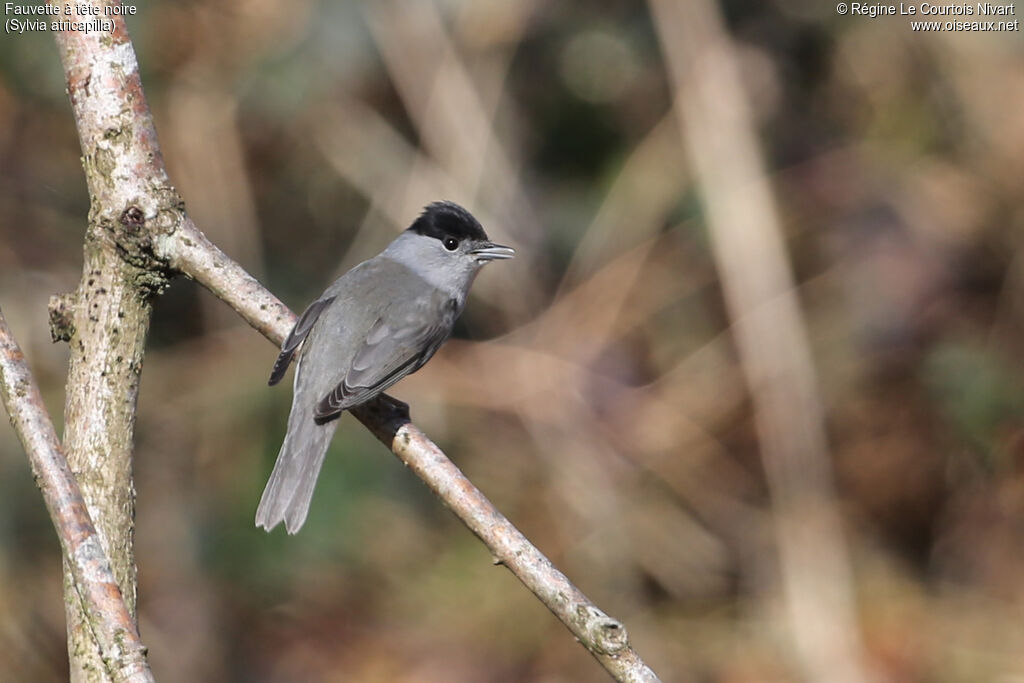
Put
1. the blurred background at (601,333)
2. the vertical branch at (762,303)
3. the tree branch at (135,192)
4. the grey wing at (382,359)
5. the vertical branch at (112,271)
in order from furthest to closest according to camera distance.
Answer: the vertical branch at (762,303), the blurred background at (601,333), the grey wing at (382,359), the tree branch at (135,192), the vertical branch at (112,271)

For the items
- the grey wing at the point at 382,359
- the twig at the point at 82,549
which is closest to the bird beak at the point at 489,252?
the grey wing at the point at 382,359

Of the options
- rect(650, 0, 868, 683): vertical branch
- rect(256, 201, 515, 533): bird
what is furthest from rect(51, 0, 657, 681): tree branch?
rect(650, 0, 868, 683): vertical branch

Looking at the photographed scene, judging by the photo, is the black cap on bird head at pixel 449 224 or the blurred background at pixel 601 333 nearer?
the black cap on bird head at pixel 449 224

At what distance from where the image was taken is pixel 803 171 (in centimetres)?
703

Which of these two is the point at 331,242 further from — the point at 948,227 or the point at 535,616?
the point at 948,227

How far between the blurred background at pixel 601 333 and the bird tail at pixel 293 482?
6.29ft

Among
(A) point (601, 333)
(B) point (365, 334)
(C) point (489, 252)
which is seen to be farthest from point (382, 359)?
(A) point (601, 333)

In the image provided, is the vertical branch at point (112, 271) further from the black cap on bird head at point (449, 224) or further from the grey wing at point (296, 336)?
the black cap on bird head at point (449, 224)

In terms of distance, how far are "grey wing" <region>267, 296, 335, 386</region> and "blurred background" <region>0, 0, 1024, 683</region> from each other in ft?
6.12

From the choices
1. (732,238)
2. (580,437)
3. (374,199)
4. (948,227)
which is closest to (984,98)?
(948,227)

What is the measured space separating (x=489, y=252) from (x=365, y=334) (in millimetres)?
757

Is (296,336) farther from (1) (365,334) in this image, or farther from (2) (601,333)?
(2) (601,333)

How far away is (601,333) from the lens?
6.77 meters

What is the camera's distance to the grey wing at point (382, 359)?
3545 millimetres
